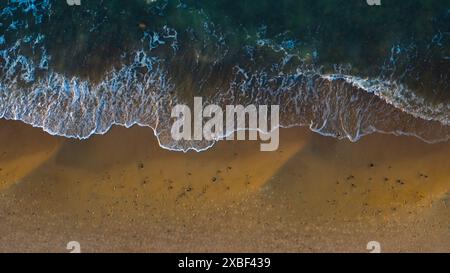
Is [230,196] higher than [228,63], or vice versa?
[228,63]

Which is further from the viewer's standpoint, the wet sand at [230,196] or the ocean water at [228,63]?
the ocean water at [228,63]

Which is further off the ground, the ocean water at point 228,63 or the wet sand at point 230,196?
the ocean water at point 228,63

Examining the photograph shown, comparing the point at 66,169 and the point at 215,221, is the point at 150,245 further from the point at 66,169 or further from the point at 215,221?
the point at 66,169

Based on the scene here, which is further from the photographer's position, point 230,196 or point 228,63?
point 228,63

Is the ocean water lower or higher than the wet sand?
higher

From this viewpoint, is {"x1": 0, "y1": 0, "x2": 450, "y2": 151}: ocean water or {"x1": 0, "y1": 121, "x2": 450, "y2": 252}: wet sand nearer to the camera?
{"x1": 0, "y1": 121, "x2": 450, "y2": 252}: wet sand
